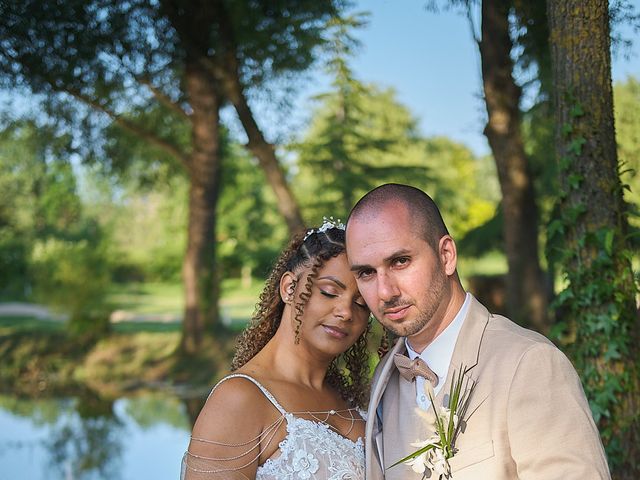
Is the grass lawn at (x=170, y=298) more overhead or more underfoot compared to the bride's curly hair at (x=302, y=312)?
more underfoot

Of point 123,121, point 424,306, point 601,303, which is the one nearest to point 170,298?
point 123,121

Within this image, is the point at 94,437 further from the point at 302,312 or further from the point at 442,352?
the point at 442,352

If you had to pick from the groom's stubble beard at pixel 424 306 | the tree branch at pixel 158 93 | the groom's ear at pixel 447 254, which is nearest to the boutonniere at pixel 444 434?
the groom's stubble beard at pixel 424 306

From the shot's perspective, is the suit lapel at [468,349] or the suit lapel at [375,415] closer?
the suit lapel at [468,349]

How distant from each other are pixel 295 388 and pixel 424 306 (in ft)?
2.71

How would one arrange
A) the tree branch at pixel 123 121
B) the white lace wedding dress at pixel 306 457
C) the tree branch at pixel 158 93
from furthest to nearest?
the tree branch at pixel 158 93 → the tree branch at pixel 123 121 → the white lace wedding dress at pixel 306 457

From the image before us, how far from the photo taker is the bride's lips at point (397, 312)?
7.91ft

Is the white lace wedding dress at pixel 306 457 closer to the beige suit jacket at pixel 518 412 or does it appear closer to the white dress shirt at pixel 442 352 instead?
the beige suit jacket at pixel 518 412

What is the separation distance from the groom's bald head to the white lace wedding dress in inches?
31.5

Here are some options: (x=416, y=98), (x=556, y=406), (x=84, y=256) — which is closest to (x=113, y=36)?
A: (x=84, y=256)

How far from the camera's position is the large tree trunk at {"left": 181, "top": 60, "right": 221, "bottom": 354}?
15.1 metres

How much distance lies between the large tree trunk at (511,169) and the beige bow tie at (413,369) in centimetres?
631

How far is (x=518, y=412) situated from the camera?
7.01ft

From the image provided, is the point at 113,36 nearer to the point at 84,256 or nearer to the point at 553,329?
the point at 84,256
